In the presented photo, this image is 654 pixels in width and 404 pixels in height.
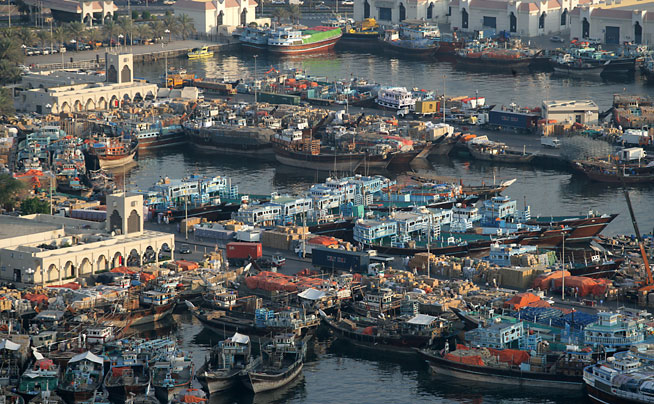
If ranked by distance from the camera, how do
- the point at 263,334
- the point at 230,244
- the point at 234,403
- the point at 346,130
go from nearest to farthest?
the point at 234,403
the point at 263,334
the point at 230,244
the point at 346,130

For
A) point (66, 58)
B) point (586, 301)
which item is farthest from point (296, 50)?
point (586, 301)

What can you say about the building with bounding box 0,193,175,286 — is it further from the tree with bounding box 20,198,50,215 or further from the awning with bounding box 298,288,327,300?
the awning with bounding box 298,288,327,300

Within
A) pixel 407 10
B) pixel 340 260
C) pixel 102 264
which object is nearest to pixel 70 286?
pixel 102 264

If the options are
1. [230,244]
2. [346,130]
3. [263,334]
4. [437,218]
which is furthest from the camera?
[346,130]

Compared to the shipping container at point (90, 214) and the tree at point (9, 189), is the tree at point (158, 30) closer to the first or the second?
the tree at point (9, 189)

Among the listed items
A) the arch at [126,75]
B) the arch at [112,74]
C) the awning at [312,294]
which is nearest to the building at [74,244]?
the awning at [312,294]

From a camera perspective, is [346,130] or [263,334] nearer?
[263,334]

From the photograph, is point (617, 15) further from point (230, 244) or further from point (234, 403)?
point (234, 403)
